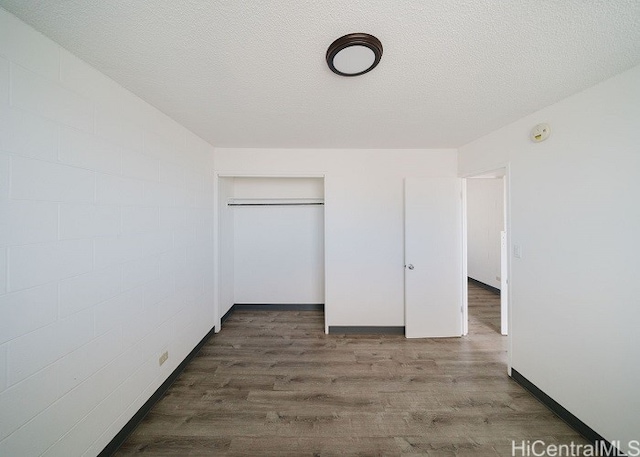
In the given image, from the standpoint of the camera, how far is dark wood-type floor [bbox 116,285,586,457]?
4.87ft

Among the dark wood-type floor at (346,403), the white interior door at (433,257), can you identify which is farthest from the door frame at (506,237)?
the dark wood-type floor at (346,403)

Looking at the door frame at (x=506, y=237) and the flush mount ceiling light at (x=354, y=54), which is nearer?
the flush mount ceiling light at (x=354, y=54)

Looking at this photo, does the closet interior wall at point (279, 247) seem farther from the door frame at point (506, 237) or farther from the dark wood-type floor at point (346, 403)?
the door frame at point (506, 237)

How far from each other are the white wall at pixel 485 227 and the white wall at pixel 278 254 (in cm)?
356

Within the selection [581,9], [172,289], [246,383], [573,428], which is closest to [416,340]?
[573,428]

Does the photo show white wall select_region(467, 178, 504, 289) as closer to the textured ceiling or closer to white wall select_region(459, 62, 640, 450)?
white wall select_region(459, 62, 640, 450)

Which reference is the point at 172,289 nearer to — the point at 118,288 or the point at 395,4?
the point at 118,288

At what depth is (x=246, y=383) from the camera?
2023mm

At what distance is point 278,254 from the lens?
12.1 feet

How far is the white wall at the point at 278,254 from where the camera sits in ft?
12.0

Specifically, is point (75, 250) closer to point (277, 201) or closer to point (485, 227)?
point (277, 201)

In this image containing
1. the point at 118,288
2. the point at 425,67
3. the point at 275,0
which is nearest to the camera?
the point at 275,0

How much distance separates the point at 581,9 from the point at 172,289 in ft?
10.0

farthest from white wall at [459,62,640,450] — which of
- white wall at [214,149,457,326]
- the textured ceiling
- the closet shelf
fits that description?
the closet shelf
